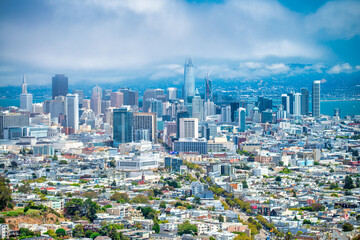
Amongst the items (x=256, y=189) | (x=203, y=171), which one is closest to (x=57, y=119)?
(x=203, y=171)

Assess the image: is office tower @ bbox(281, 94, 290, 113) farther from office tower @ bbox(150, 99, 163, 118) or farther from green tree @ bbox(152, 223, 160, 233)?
green tree @ bbox(152, 223, 160, 233)

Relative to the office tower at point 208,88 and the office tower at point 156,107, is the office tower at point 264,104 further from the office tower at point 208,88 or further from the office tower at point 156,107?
the office tower at point 156,107

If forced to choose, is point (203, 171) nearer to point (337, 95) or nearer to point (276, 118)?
point (276, 118)

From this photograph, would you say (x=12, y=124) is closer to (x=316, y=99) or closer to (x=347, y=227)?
(x=316, y=99)

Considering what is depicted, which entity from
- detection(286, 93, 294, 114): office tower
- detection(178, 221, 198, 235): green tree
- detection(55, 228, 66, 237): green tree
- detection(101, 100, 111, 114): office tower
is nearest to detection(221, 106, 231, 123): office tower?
detection(286, 93, 294, 114): office tower

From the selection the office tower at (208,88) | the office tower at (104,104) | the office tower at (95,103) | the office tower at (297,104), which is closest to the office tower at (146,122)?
the office tower at (95,103)

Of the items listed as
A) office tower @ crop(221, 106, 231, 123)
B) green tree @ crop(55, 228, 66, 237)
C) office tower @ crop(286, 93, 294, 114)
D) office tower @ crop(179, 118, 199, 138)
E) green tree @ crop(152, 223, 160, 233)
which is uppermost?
office tower @ crop(286, 93, 294, 114)

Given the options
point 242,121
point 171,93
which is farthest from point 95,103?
point 242,121
